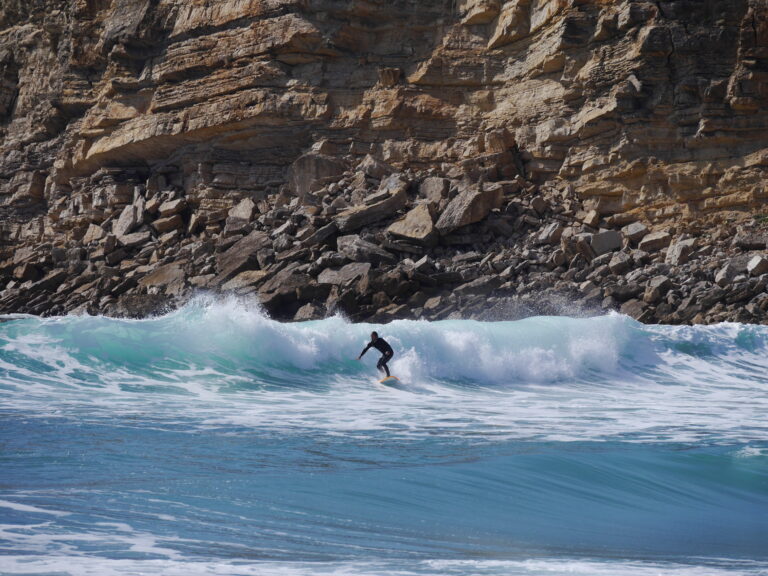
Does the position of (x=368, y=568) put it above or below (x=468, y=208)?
below

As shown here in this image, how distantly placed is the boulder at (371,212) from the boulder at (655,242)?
7068mm

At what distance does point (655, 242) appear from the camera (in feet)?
75.2

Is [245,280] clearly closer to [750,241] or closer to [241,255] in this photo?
[241,255]

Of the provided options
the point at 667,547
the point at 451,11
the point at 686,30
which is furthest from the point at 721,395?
the point at 451,11

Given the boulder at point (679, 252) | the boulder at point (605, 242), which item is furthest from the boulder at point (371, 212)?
the boulder at point (679, 252)

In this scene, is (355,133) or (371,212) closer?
(371,212)

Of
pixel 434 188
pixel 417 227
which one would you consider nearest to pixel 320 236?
pixel 417 227

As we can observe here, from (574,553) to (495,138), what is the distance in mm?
23347

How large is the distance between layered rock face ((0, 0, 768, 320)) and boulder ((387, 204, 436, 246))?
0.21ft

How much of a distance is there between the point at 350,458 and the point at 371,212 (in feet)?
58.0

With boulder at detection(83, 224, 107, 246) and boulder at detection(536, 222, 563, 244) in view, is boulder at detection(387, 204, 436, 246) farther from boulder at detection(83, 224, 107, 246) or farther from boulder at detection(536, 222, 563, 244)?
boulder at detection(83, 224, 107, 246)

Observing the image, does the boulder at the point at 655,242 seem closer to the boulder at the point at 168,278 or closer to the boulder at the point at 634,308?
the boulder at the point at 634,308

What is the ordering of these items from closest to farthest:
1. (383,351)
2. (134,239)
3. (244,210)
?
(383,351) < (244,210) < (134,239)

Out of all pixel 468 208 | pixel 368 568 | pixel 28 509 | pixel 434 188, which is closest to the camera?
pixel 368 568
